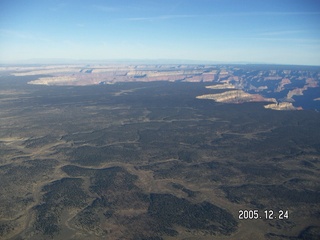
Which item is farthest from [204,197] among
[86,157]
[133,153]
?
[86,157]

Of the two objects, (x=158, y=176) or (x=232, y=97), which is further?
(x=232, y=97)

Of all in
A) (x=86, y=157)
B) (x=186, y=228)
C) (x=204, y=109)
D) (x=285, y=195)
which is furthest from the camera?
(x=204, y=109)

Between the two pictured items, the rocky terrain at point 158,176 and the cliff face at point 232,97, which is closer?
the rocky terrain at point 158,176

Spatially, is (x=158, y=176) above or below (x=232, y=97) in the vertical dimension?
below

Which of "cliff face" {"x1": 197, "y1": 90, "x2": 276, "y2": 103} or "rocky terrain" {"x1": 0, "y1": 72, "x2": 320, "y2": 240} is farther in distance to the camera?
"cliff face" {"x1": 197, "y1": 90, "x2": 276, "y2": 103}

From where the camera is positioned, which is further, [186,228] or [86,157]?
[86,157]

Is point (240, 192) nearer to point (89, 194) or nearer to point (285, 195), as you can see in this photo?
point (285, 195)

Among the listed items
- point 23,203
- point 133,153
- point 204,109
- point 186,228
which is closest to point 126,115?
point 204,109

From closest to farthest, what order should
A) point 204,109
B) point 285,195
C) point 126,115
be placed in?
point 285,195 < point 126,115 < point 204,109

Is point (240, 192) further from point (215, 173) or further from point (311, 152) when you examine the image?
point (311, 152)
